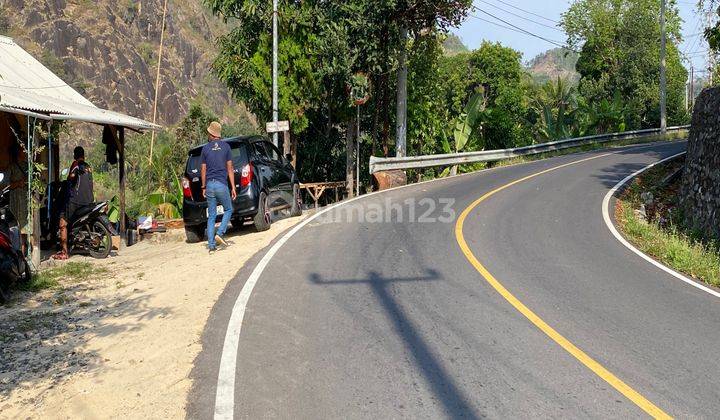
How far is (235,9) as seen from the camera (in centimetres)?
2311

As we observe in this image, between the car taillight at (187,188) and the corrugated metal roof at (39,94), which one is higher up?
the corrugated metal roof at (39,94)

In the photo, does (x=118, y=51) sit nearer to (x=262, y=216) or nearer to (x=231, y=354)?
(x=262, y=216)

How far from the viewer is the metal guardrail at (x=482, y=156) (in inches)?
816

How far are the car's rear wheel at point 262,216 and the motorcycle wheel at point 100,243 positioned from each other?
2.79 meters

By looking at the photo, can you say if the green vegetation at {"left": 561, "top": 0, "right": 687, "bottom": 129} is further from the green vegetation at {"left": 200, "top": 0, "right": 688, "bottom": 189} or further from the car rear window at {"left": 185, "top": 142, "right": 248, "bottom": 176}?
the car rear window at {"left": 185, "top": 142, "right": 248, "bottom": 176}

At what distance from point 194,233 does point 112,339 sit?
5994 millimetres

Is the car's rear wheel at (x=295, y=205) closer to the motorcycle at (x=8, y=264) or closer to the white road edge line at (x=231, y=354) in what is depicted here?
the white road edge line at (x=231, y=354)

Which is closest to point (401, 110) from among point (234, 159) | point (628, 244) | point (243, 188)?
point (234, 159)

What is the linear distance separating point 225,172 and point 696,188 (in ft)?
33.1

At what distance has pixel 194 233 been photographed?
1192cm

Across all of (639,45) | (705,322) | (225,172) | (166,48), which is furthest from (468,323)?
(166,48)

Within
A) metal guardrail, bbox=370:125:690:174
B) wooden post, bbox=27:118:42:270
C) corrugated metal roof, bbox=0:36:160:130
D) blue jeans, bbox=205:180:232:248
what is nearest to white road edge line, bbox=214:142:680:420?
blue jeans, bbox=205:180:232:248

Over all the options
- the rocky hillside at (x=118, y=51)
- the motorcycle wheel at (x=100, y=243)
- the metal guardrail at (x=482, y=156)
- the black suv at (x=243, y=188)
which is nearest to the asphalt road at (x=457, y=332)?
the black suv at (x=243, y=188)

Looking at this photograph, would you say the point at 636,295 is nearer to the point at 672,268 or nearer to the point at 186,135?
the point at 672,268
